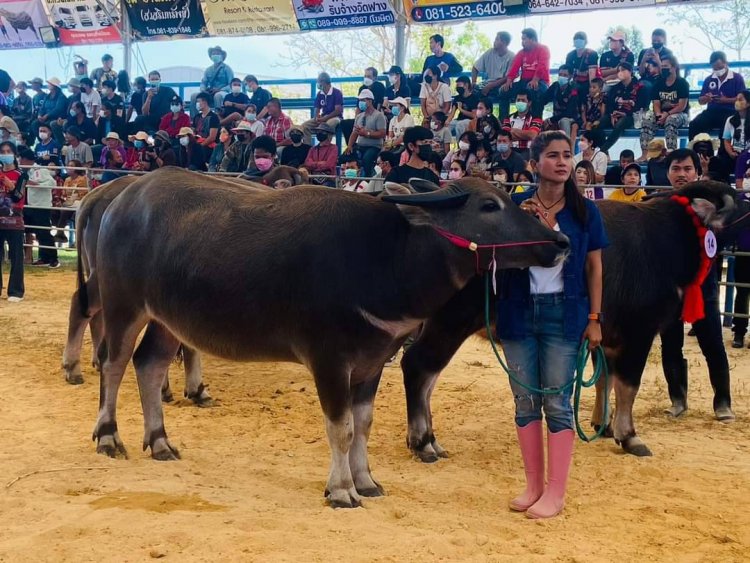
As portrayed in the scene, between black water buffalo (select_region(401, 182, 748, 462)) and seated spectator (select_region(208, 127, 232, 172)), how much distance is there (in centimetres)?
1172

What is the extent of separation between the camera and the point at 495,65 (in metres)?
17.5

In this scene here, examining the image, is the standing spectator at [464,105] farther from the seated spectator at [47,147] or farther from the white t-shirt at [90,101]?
the seated spectator at [47,147]

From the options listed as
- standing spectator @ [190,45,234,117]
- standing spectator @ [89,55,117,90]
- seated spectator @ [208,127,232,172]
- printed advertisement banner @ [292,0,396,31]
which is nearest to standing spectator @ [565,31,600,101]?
printed advertisement banner @ [292,0,396,31]

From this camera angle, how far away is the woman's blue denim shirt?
5.00m

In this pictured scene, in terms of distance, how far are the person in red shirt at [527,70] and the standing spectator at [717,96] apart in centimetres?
292

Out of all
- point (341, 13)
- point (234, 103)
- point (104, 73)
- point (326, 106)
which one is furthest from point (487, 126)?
point (104, 73)

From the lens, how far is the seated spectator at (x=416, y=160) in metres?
9.55

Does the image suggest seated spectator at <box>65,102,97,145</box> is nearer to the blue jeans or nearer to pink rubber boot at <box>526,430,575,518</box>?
the blue jeans

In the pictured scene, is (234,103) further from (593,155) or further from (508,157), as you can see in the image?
(593,155)

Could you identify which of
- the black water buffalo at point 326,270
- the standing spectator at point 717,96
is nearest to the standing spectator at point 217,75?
the standing spectator at point 717,96

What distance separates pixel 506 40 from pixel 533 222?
1330 cm

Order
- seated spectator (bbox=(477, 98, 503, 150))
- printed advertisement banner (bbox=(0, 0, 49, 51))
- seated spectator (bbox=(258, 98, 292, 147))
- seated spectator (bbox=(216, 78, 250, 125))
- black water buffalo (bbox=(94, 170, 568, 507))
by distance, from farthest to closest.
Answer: printed advertisement banner (bbox=(0, 0, 49, 51)) < seated spectator (bbox=(216, 78, 250, 125)) < seated spectator (bbox=(258, 98, 292, 147)) < seated spectator (bbox=(477, 98, 503, 150)) < black water buffalo (bbox=(94, 170, 568, 507))

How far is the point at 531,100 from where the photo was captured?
15.5 m

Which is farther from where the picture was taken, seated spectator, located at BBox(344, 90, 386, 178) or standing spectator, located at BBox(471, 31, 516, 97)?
standing spectator, located at BBox(471, 31, 516, 97)
